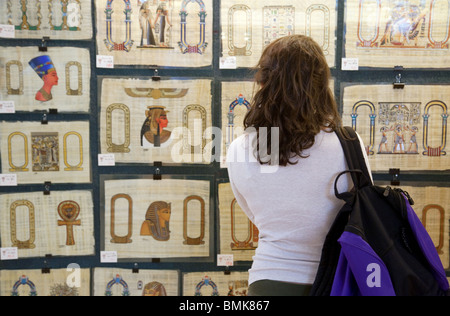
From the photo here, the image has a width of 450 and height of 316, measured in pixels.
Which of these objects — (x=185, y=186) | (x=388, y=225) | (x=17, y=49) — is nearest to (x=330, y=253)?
(x=388, y=225)

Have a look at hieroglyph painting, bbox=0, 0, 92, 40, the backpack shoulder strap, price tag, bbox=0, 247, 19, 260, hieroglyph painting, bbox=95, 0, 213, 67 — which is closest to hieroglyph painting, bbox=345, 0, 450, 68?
hieroglyph painting, bbox=95, 0, 213, 67

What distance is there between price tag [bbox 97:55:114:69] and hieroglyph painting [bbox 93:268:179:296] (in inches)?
46.0

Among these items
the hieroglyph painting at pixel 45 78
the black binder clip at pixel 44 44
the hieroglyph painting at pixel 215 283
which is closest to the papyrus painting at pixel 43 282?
the hieroglyph painting at pixel 215 283

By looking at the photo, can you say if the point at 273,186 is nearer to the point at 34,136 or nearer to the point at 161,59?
the point at 161,59

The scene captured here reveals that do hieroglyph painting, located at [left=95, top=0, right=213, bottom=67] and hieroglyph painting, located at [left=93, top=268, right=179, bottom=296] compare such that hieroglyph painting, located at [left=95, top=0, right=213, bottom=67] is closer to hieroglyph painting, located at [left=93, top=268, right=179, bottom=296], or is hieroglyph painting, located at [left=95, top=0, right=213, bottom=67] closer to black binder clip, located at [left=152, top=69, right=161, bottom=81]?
black binder clip, located at [left=152, top=69, right=161, bottom=81]

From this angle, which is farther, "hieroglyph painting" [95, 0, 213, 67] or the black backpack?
"hieroglyph painting" [95, 0, 213, 67]

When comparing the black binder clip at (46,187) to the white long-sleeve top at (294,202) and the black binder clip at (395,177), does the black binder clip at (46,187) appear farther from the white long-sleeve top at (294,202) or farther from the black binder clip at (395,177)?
the black binder clip at (395,177)

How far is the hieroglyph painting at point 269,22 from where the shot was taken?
7.02 ft

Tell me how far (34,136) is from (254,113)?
153cm

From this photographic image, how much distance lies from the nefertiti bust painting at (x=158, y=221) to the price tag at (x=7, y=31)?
4.04 feet

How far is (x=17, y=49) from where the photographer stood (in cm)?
217

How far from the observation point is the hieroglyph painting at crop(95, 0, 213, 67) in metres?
2.15

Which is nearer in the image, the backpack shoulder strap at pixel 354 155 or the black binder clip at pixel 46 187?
the backpack shoulder strap at pixel 354 155

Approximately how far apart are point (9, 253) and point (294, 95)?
195cm
